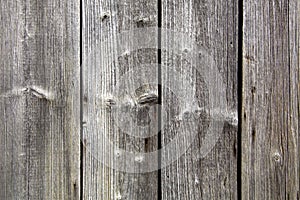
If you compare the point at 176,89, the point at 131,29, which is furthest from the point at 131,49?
the point at 176,89

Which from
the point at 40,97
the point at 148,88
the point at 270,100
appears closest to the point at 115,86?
the point at 148,88

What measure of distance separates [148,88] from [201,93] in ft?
0.47

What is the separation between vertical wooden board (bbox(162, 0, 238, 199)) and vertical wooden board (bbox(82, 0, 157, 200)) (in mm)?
44

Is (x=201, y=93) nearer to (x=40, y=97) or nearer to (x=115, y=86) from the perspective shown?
(x=115, y=86)

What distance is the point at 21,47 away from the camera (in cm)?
94

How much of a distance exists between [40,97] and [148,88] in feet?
0.97

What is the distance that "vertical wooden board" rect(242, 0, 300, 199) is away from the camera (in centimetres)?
94

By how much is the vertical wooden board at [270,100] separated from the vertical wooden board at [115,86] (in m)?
0.26

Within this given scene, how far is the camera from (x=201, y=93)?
937 mm

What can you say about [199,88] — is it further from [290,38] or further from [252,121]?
[290,38]

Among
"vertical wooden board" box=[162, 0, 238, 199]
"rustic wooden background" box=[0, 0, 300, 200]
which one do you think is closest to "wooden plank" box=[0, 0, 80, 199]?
"rustic wooden background" box=[0, 0, 300, 200]

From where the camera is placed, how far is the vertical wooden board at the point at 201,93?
934 mm

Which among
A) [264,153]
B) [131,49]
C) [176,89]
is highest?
[131,49]

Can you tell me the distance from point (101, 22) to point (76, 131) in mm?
303
